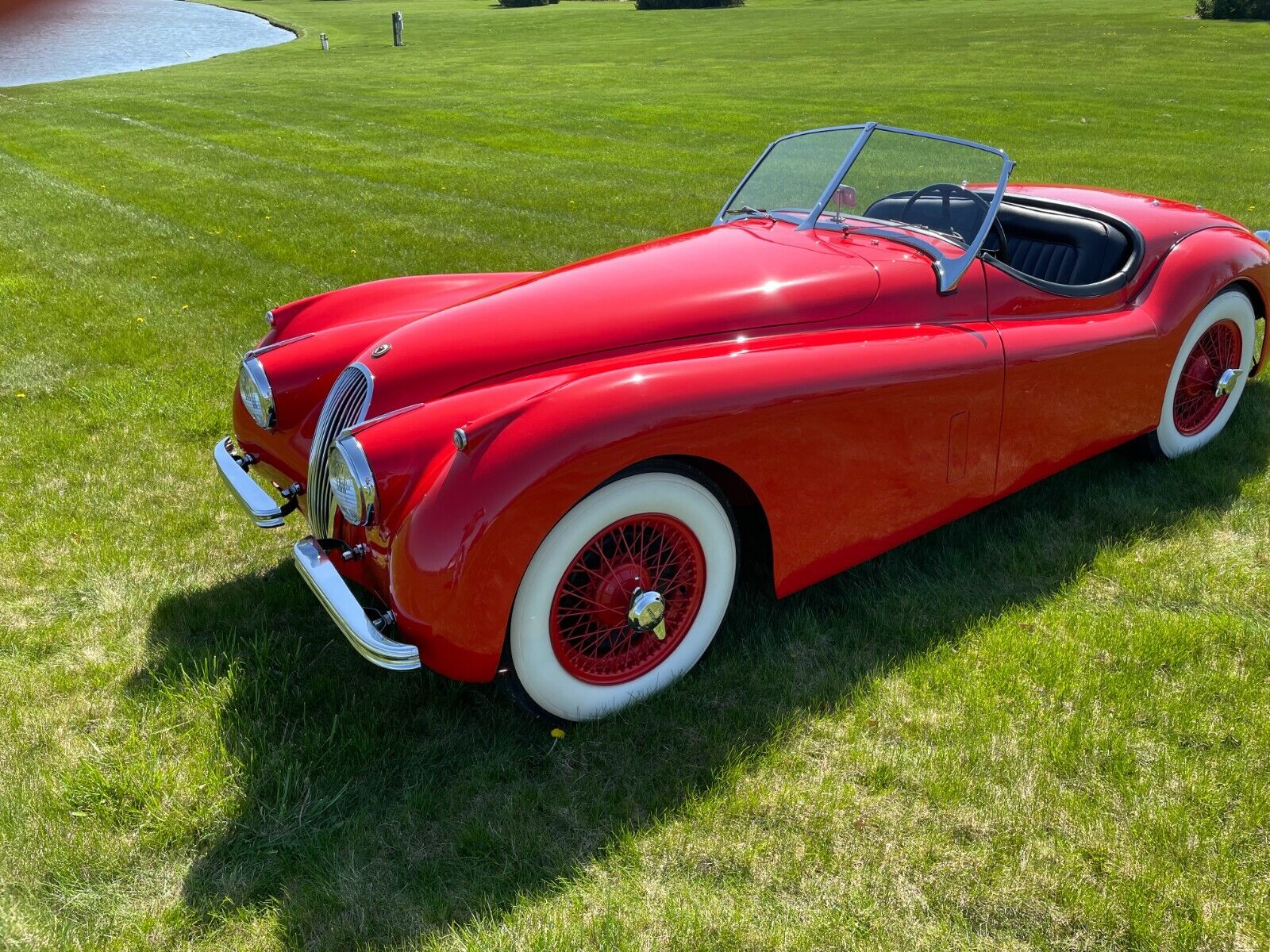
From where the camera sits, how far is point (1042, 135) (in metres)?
14.7

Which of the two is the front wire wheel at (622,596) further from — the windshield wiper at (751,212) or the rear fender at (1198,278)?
the rear fender at (1198,278)

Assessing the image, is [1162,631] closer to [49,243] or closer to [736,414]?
[736,414]

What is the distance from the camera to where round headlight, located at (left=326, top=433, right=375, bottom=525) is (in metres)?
2.61

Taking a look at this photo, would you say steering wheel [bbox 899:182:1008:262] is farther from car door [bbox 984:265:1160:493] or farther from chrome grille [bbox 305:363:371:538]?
chrome grille [bbox 305:363:371:538]

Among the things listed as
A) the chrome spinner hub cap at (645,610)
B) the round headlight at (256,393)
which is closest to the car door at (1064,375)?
the chrome spinner hub cap at (645,610)

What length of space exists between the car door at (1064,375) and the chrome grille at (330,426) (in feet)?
6.82

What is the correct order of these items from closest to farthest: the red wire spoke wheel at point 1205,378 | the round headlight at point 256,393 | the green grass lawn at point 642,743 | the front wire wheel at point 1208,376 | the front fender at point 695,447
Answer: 1. the green grass lawn at point 642,743
2. the front fender at point 695,447
3. the round headlight at point 256,393
4. the front wire wheel at point 1208,376
5. the red wire spoke wheel at point 1205,378

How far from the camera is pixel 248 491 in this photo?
312 cm

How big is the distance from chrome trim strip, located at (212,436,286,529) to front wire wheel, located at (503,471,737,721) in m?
0.90

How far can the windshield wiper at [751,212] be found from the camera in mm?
4055

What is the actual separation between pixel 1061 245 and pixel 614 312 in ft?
8.00

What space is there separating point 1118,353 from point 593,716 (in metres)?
2.42

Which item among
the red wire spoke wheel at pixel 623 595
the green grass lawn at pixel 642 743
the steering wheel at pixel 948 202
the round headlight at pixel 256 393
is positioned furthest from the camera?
the steering wheel at pixel 948 202

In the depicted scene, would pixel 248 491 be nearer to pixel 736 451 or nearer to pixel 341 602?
pixel 341 602
